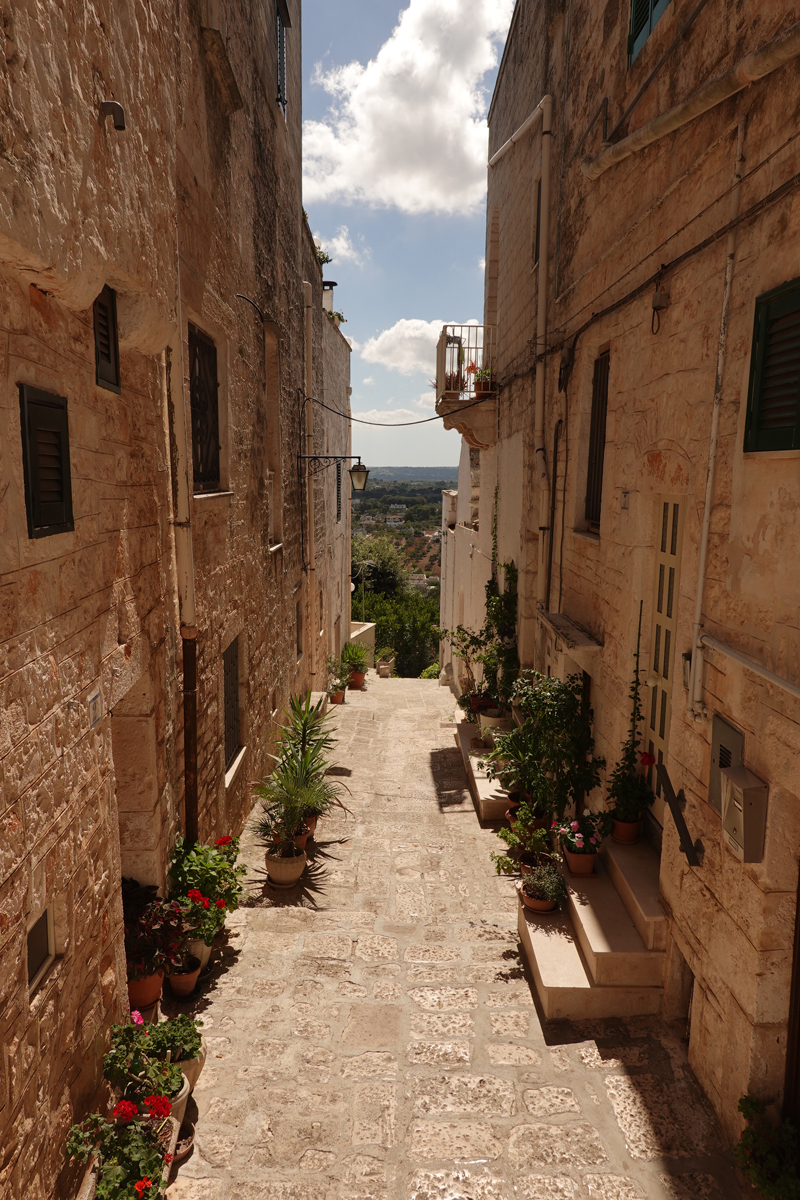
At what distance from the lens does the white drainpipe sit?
718cm

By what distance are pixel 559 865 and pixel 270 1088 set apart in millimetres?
2578

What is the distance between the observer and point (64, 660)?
2.66 m

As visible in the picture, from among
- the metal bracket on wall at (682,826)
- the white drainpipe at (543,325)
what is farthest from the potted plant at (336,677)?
the metal bracket on wall at (682,826)

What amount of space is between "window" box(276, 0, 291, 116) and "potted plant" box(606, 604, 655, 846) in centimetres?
795

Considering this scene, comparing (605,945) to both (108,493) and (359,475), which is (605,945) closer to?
(108,493)

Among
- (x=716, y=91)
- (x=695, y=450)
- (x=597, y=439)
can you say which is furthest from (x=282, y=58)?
(x=695, y=450)

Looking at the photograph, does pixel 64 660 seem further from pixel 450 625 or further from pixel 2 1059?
pixel 450 625

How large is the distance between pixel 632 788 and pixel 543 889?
0.93 meters

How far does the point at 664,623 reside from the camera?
457 centimetres

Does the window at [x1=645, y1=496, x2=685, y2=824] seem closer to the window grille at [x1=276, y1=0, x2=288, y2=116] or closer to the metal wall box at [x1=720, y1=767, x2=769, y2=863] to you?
the metal wall box at [x1=720, y1=767, x2=769, y2=863]

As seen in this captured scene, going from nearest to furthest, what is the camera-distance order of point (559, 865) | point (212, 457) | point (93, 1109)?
point (93, 1109) < point (559, 865) < point (212, 457)

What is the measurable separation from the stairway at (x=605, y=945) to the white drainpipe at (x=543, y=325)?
3.59 m

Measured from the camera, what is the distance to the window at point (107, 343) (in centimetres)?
313

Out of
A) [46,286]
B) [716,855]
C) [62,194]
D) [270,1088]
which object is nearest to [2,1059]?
[270,1088]
